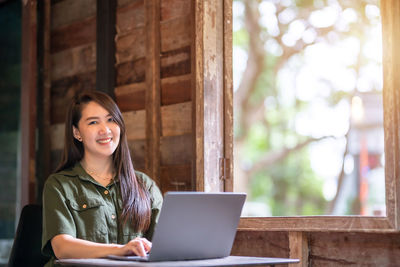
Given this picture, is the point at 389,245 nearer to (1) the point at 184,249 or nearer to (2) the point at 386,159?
(2) the point at 386,159

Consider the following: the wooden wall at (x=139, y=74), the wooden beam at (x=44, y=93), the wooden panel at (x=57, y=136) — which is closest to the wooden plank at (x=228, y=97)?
the wooden wall at (x=139, y=74)

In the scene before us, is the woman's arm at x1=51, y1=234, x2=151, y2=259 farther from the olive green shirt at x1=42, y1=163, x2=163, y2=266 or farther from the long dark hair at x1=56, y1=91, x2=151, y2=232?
the long dark hair at x1=56, y1=91, x2=151, y2=232

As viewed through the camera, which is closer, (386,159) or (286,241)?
(386,159)

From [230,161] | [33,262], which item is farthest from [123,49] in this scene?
[33,262]

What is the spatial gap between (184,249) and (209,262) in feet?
0.32

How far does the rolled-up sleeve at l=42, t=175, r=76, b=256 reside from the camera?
2.61 metres

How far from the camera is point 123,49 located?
3.65m

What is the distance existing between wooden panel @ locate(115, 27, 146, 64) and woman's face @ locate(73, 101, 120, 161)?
0.66 meters

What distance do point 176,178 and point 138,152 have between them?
37 centimetres

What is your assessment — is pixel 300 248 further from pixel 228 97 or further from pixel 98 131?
pixel 98 131

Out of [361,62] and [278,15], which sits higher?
[278,15]

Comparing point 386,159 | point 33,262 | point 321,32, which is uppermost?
point 321,32

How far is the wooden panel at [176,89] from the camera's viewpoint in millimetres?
3223

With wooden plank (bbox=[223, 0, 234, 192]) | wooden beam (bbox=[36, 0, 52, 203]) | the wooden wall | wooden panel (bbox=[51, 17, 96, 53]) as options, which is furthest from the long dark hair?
wooden beam (bbox=[36, 0, 52, 203])
